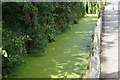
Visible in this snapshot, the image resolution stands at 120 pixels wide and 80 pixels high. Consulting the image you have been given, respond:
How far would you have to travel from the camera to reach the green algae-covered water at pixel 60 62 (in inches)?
191

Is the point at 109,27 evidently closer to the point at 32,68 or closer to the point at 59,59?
the point at 59,59

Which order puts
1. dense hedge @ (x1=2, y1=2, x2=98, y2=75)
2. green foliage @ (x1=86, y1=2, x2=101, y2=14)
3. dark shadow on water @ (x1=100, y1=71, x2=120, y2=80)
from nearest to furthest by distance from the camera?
dense hedge @ (x1=2, y1=2, x2=98, y2=75)
dark shadow on water @ (x1=100, y1=71, x2=120, y2=80)
green foliage @ (x1=86, y1=2, x2=101, y2=14)

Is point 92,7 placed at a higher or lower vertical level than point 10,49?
higher

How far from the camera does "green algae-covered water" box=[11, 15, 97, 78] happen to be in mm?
4852

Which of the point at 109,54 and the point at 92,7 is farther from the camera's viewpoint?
the point at 92,7

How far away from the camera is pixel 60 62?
560 centimetres

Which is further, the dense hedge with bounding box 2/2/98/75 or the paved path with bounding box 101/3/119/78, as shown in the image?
the paved path with bounding box 101/3/119/78

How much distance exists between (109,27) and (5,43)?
7184 millimetres

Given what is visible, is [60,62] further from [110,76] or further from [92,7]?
[92,7]

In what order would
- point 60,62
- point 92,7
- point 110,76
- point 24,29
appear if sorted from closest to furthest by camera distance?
point 110,76 < point 60,62 < point 24,29 < point 92,7

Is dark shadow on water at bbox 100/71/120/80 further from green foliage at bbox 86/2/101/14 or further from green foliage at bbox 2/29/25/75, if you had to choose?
green foliage at bbox 86/2/101/14

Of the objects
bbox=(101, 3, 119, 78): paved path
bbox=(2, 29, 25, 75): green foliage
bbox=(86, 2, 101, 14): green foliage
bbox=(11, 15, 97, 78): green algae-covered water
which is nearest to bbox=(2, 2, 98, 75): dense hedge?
bbox=(2, 29, 25, 75): green foliage

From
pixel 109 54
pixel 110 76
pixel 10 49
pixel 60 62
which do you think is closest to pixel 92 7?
pixel 109 54

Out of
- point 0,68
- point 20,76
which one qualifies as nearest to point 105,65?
point 20,76
